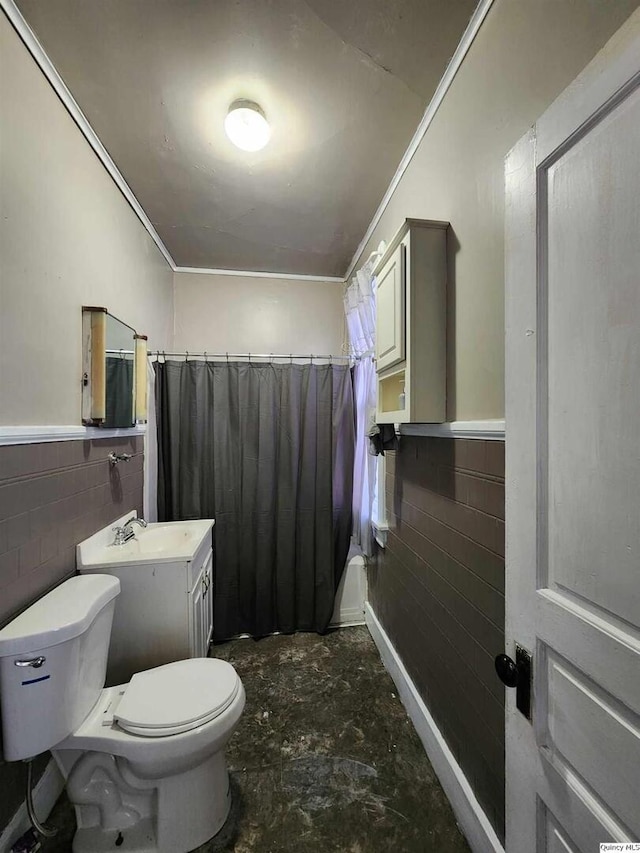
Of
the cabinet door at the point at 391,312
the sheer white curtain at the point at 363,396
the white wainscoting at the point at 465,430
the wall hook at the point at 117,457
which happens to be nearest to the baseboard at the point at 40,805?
the wall hook at the point at 117,457

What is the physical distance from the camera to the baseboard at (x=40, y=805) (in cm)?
107

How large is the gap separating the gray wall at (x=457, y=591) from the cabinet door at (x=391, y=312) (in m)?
0.39

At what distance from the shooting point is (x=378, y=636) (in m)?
2.12

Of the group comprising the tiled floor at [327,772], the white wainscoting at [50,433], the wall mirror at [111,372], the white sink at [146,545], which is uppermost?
the wall mirror at [111,372]

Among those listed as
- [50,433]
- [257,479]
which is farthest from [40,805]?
[257,479]

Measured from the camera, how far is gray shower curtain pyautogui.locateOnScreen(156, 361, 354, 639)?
7.48ft

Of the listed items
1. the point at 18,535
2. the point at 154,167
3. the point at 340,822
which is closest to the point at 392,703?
the point at 340,822

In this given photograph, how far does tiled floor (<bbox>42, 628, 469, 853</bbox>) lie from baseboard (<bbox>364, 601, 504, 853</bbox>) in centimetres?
4

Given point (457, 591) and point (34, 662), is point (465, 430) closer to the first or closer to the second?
point (457, 591)

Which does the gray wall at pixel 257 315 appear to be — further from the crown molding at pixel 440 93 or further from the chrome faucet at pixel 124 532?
the chrome faucet at pixel 124 532

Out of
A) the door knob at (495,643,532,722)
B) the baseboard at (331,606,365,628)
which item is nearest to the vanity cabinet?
the baseboard at (331,606,365,628)

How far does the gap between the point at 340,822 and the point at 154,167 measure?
2.83 metres

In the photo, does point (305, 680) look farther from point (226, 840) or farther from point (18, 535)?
point (18, 535)

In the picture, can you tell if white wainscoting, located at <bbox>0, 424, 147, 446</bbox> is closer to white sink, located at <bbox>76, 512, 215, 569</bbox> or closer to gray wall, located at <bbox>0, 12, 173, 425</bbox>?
gray wall, located at <bbox>0, 12, 173, 425</bbox>
